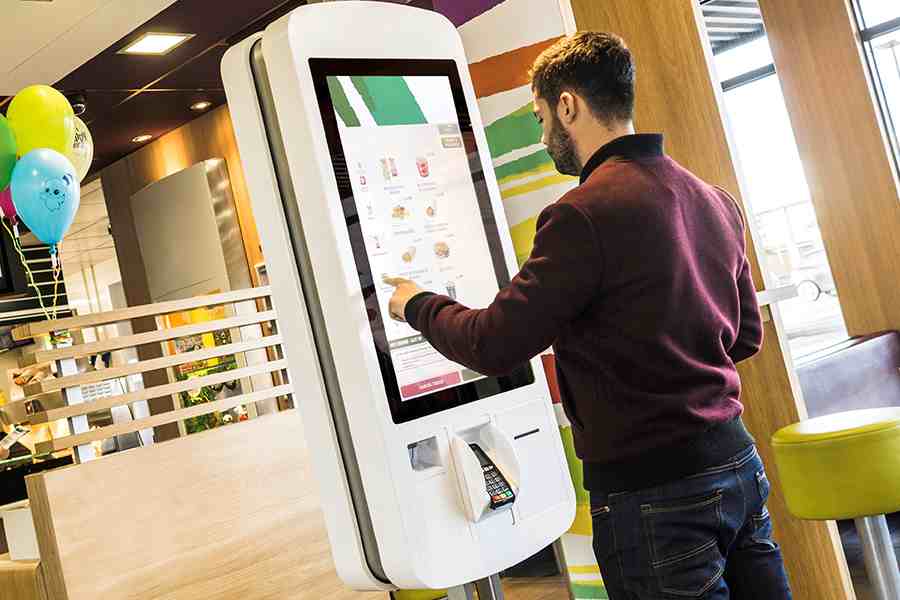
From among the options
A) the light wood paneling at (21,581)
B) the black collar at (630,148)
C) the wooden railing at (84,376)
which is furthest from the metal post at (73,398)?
the black collar at (630,148)

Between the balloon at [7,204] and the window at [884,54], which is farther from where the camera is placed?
the window at [884,54]

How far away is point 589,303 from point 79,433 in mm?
2140

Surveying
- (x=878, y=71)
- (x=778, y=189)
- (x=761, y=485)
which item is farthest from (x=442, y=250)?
(x=778, y=189)

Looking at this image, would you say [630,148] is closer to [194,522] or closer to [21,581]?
[194,522]

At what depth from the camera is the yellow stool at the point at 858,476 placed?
2.13 m

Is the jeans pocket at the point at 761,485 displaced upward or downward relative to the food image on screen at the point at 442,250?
downward

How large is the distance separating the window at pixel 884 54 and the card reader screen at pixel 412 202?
485cm

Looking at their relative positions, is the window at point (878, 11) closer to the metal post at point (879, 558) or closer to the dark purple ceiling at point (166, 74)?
the dark purple ceiling at point (166, 74)

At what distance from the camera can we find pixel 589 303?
4.89 ft

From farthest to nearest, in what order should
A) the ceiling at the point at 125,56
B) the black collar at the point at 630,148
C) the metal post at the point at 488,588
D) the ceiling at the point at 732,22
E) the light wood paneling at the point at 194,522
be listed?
the ceiling at the point at 732,22, the ceiling at the point at 125,56, the light wood paneling at the point at 194,522, the metal post at the point at 488,588, the black collar at the point at 630,148

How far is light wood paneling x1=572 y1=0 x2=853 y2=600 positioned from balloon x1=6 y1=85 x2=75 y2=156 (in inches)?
76.2

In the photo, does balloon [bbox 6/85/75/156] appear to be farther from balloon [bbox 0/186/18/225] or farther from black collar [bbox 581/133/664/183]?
black collar [bbox 581/133/664/183]

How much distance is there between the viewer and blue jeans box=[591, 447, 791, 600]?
58.2 inches

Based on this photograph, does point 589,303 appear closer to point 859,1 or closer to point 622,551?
point 622,551
